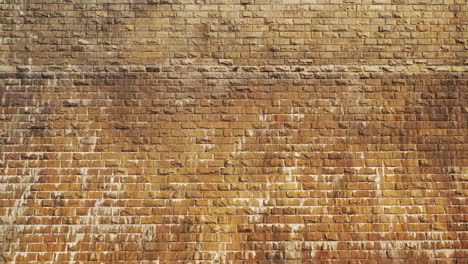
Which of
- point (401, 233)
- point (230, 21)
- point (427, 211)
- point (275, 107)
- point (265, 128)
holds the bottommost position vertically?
point (401, 233)

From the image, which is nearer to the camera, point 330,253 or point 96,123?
point 330,253

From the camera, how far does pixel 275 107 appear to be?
5.16 metres

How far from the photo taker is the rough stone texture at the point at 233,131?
482cm

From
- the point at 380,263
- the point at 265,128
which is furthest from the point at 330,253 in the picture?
the point at 265,128

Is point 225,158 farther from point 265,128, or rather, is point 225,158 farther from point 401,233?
point 401,233

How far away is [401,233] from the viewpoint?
481 cm

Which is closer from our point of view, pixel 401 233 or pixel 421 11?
pixel 401 233

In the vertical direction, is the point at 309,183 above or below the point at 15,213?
above

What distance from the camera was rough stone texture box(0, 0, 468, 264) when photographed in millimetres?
4816

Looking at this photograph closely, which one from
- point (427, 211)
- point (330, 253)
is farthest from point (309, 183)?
point (427, 211)

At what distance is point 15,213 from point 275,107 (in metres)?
4.09

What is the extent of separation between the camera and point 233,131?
201 inches

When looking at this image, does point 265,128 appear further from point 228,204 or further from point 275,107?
point 228,204

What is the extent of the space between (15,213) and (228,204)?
3068mm
